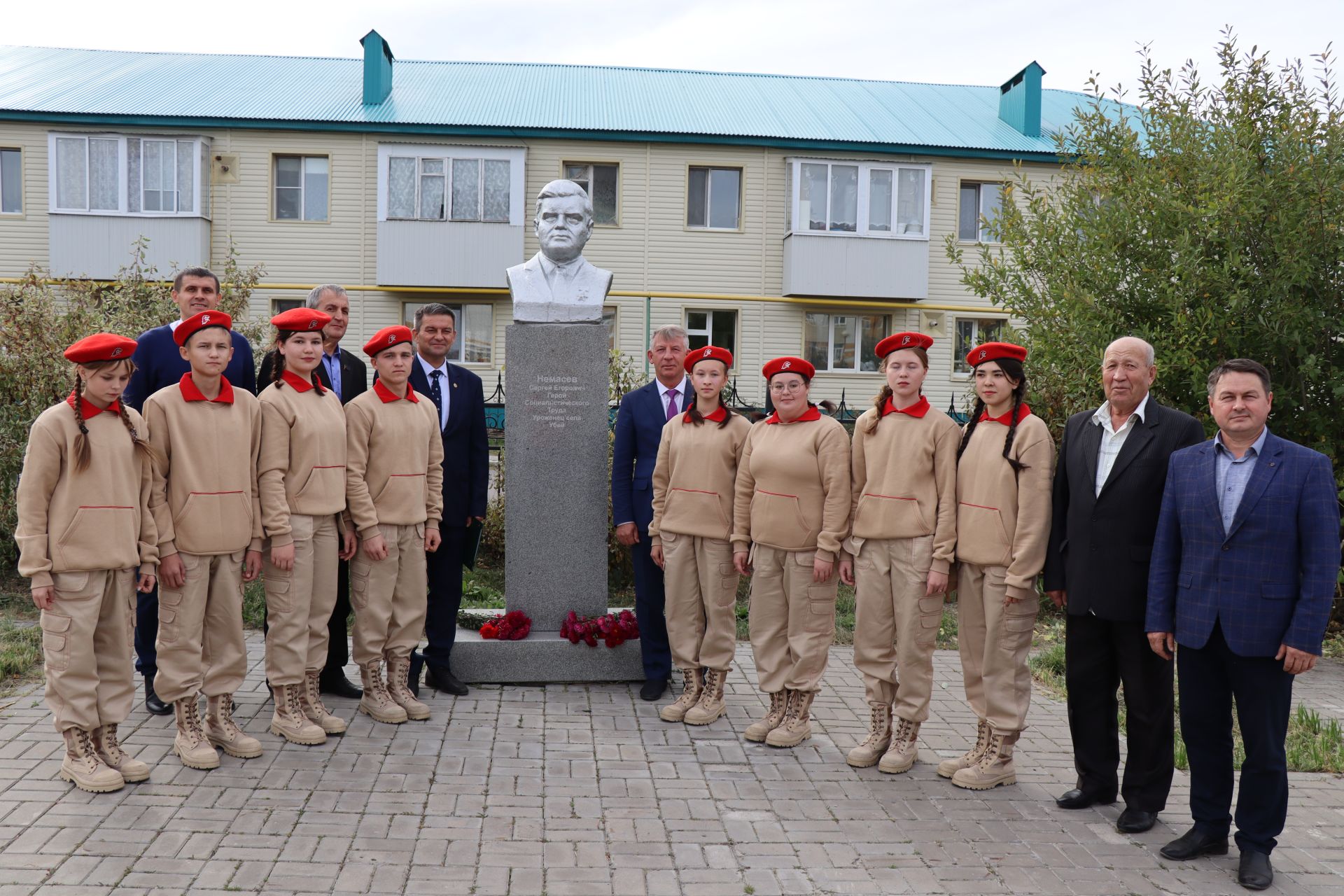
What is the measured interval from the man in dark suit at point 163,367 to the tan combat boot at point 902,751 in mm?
3553

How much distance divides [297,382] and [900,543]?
2.97 metres

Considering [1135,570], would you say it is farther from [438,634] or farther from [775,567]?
[438,634]

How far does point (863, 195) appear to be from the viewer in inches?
797

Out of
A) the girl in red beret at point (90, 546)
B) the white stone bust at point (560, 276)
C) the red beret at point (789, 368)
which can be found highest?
the white stone bust at point (560, 276)

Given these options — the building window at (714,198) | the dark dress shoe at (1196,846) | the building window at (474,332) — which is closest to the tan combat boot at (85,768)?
the dark dress shoe at (1196,846)

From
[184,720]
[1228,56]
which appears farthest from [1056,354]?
[184,720]

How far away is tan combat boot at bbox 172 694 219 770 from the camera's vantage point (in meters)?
4.64

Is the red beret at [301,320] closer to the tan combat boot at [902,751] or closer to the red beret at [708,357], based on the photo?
the red beret at [708,357]

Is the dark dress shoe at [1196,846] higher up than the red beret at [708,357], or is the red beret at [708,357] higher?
the red beret at [708,357]

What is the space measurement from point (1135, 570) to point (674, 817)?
6.92ft

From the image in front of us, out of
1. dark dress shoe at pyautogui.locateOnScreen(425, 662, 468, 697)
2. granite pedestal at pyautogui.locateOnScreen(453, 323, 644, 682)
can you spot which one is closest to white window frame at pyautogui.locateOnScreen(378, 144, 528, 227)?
granite pedestal at pyautogui.locateOnScreen(453, 323, 644, 682)

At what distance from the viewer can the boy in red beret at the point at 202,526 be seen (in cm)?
456

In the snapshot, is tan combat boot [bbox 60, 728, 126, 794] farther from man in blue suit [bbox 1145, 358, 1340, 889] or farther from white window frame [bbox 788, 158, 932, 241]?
white window frame [bbox 788, 158, 932, 241]

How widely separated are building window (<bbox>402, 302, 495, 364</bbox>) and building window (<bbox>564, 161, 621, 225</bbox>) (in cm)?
286
